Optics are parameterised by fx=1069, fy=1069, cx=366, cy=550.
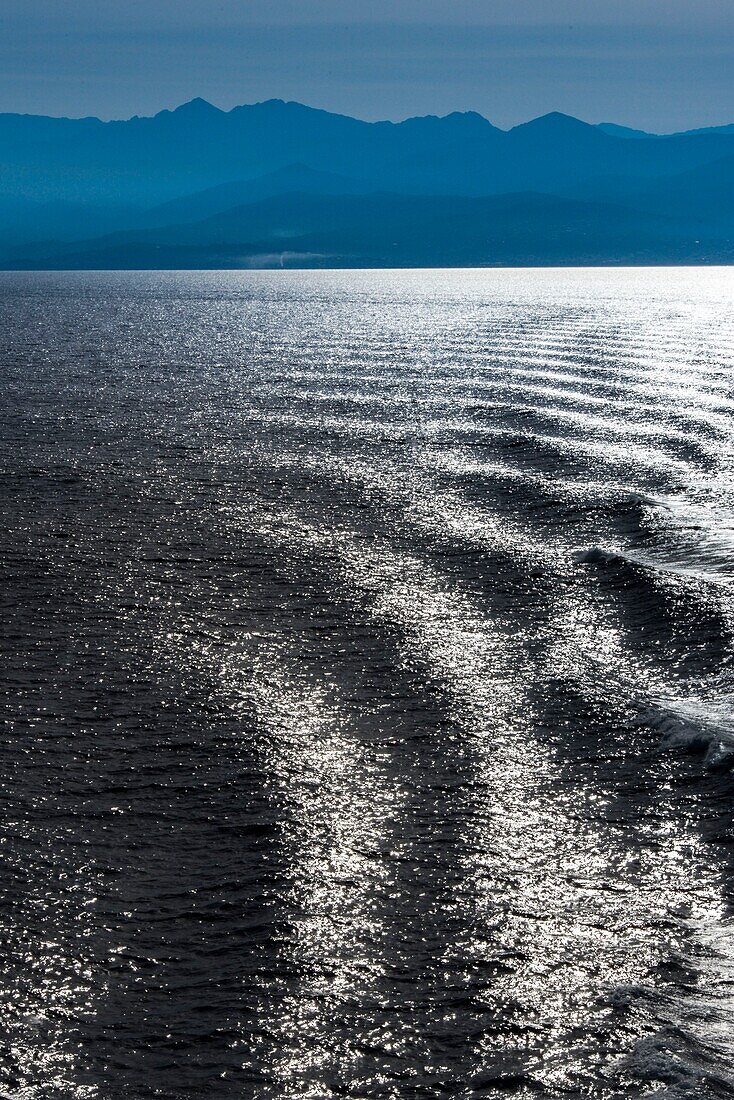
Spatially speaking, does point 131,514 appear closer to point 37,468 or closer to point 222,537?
point 222,537

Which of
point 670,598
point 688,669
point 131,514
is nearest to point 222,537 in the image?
point 131,514

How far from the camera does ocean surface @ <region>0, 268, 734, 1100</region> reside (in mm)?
10789

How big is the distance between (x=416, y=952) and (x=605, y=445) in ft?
113

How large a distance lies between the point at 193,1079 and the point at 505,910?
14.3 ft

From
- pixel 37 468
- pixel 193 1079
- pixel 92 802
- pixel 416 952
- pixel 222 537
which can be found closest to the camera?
pixel 193 1079

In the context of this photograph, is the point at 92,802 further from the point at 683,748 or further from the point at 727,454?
the point at 727,454

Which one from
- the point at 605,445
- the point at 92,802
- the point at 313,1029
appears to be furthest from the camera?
the point at 605,445

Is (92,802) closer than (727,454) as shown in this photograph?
Yes

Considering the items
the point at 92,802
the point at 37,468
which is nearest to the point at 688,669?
the point at 92,802

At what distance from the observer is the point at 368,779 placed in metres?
16.2

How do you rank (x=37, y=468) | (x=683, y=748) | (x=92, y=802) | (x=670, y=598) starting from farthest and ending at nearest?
1. (x=37, y=468)
2. (x=670, y=598)
3. (x=683, y=748)
4. (x=92, y=802)

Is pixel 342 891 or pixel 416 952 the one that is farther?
pixel 342 891

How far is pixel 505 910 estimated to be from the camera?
1296 cm

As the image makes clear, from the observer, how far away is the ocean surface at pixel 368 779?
1079 centimetres
